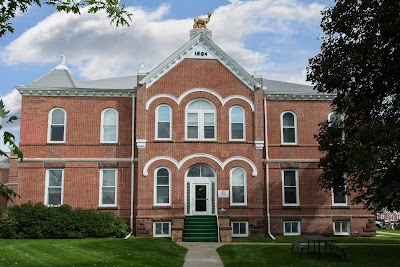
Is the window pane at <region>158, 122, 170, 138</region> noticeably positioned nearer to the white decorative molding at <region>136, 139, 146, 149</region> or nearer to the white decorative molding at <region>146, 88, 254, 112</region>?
the white decorative molding at <region>136, 139, 146, 149</region>

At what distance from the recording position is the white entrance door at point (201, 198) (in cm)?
2516

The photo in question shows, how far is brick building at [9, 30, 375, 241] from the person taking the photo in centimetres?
2514

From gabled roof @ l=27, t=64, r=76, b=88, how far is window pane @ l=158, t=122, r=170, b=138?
6.21 m

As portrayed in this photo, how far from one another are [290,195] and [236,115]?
5660mm

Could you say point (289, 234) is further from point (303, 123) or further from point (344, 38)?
point (344, 38)

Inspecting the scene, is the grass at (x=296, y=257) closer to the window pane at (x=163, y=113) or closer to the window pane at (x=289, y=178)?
the window pane at (x=289, y=178)

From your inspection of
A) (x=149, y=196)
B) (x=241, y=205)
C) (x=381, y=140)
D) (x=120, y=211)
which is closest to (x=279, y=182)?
(x=241, y=205)

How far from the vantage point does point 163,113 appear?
84.6 ft

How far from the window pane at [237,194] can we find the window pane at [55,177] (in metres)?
9.74

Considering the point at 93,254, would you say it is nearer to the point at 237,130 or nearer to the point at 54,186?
the point at 54,186

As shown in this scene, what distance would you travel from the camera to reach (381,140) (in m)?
15.4

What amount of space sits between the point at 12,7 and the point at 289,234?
23092mm

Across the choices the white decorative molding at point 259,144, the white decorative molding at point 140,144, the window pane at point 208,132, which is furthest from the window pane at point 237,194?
the white decorative molding at point 140,144

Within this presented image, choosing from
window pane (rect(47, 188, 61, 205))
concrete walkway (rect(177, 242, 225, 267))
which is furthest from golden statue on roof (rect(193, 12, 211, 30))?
concrete walkway (rect(177, 242, 225, 267))
